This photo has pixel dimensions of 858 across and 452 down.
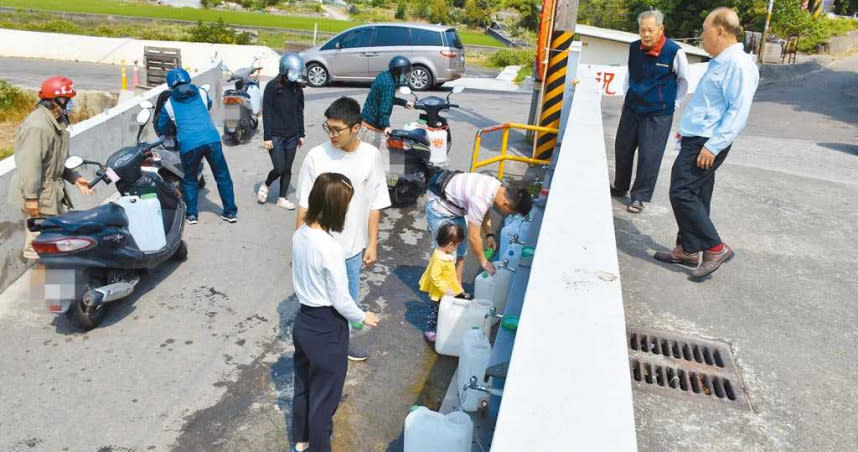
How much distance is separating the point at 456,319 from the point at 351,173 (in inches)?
48.9

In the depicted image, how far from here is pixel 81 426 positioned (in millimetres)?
3941

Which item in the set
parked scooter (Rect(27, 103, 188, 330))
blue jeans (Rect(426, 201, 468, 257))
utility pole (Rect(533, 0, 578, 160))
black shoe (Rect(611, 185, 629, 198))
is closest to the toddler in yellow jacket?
blue jeans (Rect(426, 201, 468, 257))

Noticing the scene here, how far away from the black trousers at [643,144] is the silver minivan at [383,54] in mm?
11890

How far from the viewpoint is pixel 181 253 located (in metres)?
6.22

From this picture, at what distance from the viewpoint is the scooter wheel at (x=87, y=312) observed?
4801 millimetres

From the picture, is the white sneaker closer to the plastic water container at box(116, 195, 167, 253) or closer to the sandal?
the plastic water container at box(116, 195, 167, 253)

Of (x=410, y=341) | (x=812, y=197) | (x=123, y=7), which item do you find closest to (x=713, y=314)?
(x=410, y=341)

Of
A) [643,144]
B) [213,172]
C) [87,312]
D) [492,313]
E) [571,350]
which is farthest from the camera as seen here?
[213,172]

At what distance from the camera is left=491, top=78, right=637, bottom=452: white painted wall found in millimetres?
2047

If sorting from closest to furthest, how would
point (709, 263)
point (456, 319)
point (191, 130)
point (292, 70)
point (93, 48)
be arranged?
point (456, 319) → point (709, 263) → point (191, 130) → point (292, 70) → point (93, 48)

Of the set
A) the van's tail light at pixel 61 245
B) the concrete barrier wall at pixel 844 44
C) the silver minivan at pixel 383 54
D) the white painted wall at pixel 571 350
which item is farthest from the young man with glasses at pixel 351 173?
the concrete barrier wall at pixel 844 44

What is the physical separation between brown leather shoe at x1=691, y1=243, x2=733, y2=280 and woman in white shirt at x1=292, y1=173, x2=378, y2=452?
2733 mm

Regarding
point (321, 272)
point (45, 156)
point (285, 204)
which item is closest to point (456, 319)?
point (321, 272)

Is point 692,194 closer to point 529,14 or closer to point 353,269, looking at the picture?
point 353,269
